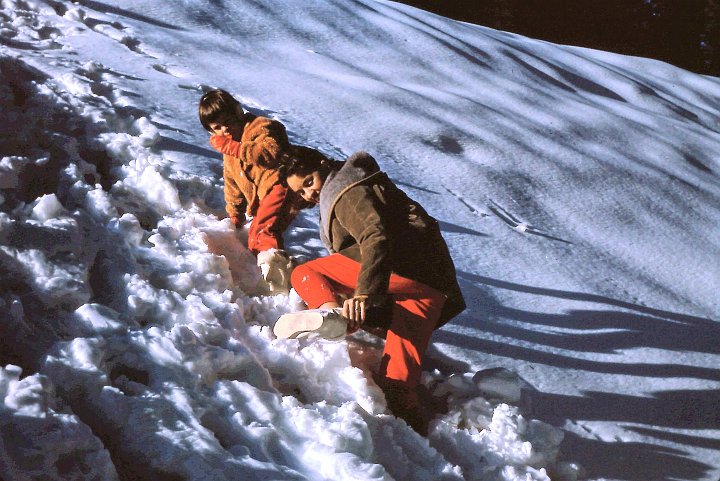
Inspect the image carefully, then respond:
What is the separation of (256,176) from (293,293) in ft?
1.91

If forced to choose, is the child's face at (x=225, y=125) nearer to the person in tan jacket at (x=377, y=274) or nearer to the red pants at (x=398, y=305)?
the person in tan jacket at (x=377, y=274)

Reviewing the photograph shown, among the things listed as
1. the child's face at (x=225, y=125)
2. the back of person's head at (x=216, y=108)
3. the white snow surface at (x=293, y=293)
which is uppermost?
the back of person's head at (x=216, y=108)

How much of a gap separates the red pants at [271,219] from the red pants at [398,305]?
401 millimetres

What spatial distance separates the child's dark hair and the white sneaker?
0.53m

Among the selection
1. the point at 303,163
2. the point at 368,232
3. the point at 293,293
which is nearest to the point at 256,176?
the point at 303,163

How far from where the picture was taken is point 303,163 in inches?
84.9

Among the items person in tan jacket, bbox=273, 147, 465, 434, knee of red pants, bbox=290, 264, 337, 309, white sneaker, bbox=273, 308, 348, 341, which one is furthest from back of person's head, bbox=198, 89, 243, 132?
white sneaker, bbox=273, 308, 348, 341

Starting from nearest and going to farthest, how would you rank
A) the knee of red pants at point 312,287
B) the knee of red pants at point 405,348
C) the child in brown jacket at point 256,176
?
the knee of red pants at point 405,348 < the knee of red pants at point 312,287 < the child in brown jacket at point 256,176

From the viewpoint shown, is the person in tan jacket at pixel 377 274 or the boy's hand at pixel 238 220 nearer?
the person in tan jacket at pixel 377 274

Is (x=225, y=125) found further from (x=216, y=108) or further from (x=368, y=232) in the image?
(x=368, y=232)

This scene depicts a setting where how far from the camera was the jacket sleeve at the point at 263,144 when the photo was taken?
7.73 feet

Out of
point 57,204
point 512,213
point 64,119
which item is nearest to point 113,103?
point 64,119

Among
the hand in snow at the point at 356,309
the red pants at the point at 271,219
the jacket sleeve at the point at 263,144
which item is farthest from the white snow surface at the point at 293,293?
the jacket sleeve at the point at 263,144

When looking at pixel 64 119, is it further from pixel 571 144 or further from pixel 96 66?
pixel 571 144
